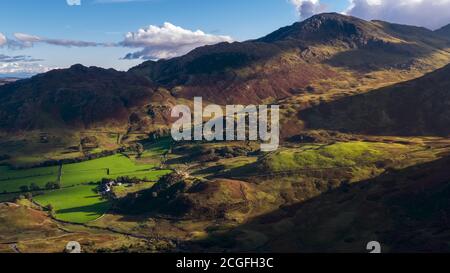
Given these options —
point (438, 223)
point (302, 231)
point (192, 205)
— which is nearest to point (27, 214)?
point (192, 205)
